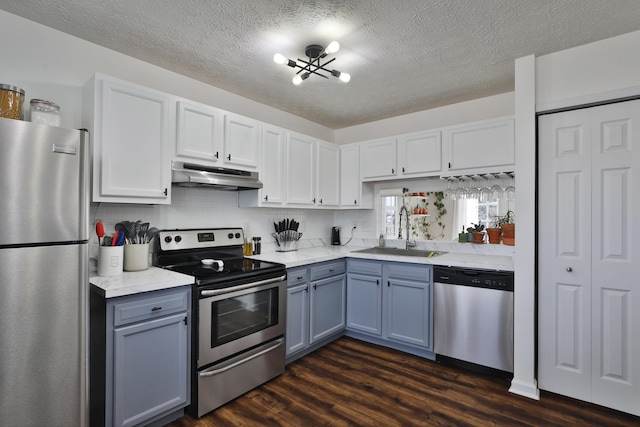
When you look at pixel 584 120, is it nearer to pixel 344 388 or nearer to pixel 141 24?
pixel 344 388

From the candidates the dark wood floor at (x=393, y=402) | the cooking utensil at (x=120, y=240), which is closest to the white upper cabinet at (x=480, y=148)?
the dark wood floor at (x=393, y=402)

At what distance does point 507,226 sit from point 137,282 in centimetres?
319

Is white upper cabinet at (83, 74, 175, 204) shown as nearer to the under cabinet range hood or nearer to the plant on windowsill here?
the under cabinet range hood

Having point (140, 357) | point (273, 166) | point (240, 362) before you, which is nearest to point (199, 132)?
point (273, 166)

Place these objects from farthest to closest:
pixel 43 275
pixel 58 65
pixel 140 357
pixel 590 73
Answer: pixel 590 73
pixel 58 65
pixel 140 357
pixel 43 275

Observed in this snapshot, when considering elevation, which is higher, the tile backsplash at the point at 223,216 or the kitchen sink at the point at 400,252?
the tile backsplash at the point at 223,216

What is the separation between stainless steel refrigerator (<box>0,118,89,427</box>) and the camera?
147cm

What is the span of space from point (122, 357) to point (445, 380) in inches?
94.6

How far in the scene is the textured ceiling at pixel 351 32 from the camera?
1953 millimetres

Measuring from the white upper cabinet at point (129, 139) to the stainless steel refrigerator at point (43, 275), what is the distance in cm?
47

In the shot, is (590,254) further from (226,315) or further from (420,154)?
(226,315)

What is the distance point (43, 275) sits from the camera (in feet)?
5.12

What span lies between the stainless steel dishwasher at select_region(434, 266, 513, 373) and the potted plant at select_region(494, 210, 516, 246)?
62cm

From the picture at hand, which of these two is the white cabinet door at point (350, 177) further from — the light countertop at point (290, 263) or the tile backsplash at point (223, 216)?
the light countertop at point (290, 263)
